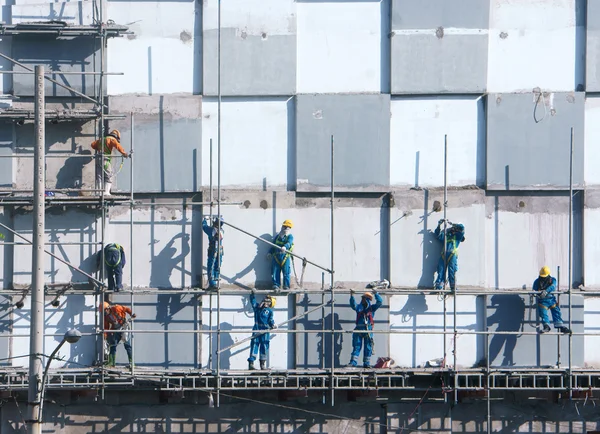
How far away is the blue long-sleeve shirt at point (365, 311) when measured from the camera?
2180 cm

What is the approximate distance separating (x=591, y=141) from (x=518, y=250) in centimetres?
258

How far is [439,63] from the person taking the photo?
22.7 meters

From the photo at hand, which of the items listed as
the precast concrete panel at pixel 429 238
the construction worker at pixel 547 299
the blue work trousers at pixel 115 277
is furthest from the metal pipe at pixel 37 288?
the construction worker at pixel 547 299

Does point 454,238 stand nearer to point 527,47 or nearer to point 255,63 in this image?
point 527,47

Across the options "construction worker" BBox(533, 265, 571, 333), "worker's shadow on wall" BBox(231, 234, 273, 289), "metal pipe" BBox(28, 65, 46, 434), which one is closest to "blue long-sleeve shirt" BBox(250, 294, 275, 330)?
"worker's shadow on wall" BBox(231, 234, 273, 289)

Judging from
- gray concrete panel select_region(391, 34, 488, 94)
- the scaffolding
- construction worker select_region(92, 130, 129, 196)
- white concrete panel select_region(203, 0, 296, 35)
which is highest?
white concrete panel select_region(203, 0, 296, 35)

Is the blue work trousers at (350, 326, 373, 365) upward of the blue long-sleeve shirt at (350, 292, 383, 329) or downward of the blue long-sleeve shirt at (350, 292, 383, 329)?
downward

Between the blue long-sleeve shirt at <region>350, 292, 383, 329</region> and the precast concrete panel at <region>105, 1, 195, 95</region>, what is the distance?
5.26m

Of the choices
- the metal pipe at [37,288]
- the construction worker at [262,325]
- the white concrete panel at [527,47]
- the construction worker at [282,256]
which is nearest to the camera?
the metal pipe at [37,288]

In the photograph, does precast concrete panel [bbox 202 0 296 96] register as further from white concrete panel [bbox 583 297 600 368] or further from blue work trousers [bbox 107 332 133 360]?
white concrete panel [bbox 583 297 600 368]

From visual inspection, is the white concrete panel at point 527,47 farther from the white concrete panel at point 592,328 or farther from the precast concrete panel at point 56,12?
the precast concrete panel at point 56,12

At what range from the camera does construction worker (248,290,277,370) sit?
21.9m

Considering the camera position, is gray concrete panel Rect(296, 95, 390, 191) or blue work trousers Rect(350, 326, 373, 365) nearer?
blue work trousers Rect(350, 326, 373, 365)

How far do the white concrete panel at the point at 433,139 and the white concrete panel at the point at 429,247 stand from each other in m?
0.54
